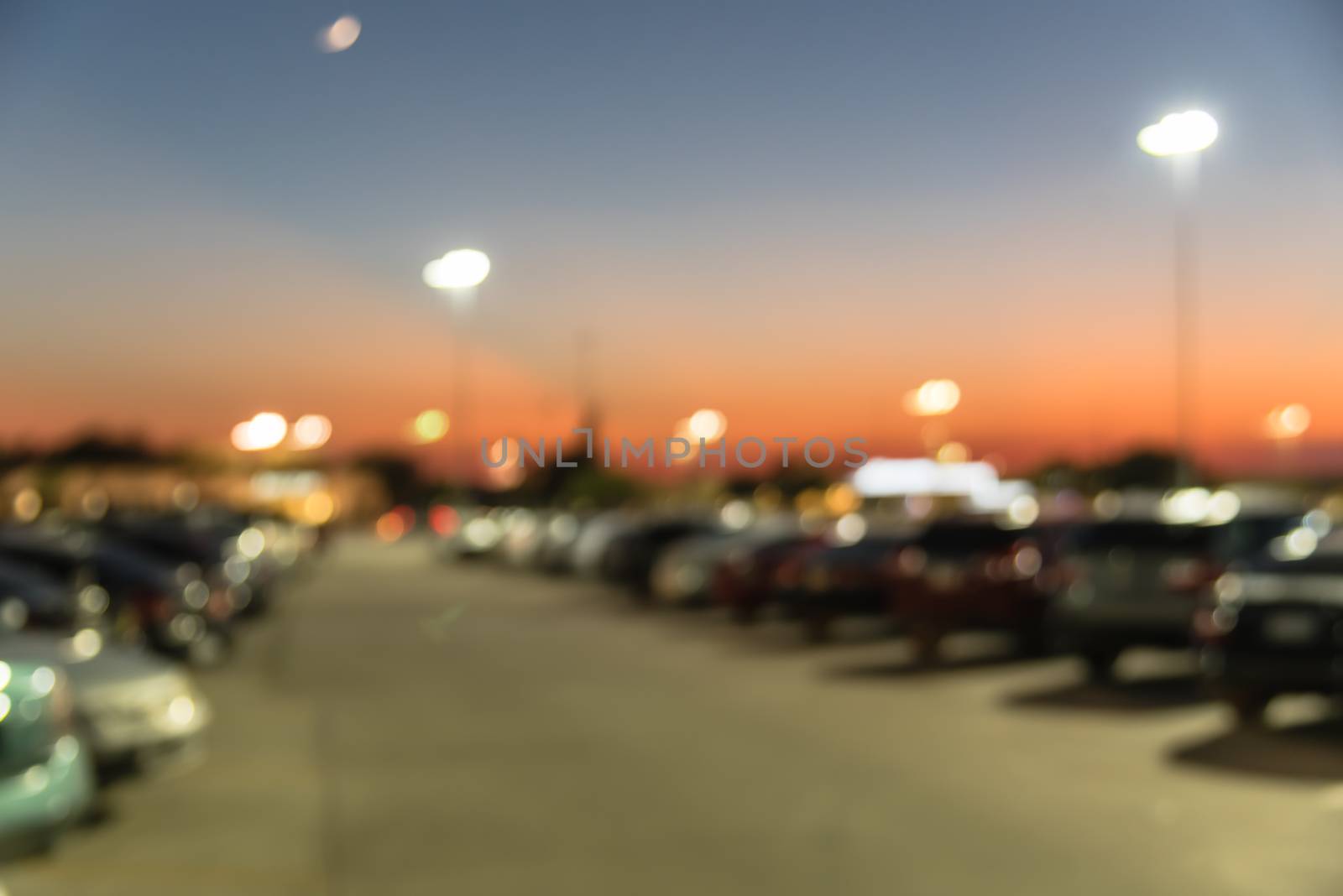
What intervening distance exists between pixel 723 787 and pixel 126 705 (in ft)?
12.4

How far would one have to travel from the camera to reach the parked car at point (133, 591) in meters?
14.6

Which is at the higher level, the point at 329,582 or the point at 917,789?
the point at 329,582

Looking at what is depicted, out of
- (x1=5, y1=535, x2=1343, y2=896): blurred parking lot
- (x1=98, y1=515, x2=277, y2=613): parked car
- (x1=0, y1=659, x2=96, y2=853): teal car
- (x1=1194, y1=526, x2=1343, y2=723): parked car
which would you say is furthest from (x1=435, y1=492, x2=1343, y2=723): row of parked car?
(x1=0, y1=659, x2=96, y2=853): teal car

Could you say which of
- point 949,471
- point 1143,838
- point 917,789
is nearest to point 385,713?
point 917,789

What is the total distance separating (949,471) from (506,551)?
27563 millimetres

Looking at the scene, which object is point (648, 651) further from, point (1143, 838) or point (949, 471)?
point (949, 471)

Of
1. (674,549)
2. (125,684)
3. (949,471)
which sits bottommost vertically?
(125,684)

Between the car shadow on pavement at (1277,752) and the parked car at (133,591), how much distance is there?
31.8 ft

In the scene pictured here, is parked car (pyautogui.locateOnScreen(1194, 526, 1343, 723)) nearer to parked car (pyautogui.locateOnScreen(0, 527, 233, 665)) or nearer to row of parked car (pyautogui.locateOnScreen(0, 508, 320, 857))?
row of parked car (pyautogui.locateOnScreen(0, 508, 320, 857))

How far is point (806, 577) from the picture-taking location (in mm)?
19406

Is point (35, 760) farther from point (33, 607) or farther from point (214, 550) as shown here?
point (214, 550)

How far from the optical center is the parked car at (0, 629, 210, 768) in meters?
8.70

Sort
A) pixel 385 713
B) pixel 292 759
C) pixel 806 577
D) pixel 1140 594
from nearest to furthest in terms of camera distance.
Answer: pixel 292 759 < pixel 385 713 < pixel 1140 594 < pixel 806 577

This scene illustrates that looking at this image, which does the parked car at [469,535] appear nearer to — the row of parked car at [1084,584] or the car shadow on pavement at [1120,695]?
the row of parked car at [1084,584]
